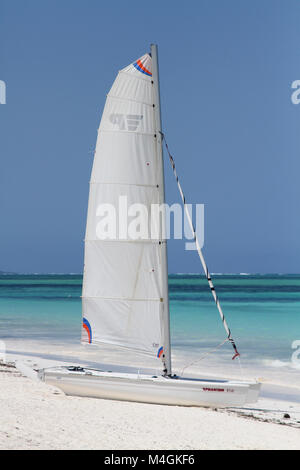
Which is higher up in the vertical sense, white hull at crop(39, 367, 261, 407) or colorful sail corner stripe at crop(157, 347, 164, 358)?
colorful sail corner stripe at crop(157, 347, 164, 358)

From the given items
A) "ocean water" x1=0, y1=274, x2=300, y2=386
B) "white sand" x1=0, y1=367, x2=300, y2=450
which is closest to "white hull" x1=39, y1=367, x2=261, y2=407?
"white sand" x1=0, y1=367, x2=300, y2=450

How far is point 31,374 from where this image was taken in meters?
15.7

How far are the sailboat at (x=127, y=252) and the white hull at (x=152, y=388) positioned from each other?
3 cm

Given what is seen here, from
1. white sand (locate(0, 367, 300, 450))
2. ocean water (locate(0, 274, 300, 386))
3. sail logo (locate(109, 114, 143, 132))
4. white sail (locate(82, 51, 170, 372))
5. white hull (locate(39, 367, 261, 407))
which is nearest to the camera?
white sand (locate(0, 367, 300, 450))

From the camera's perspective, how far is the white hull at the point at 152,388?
1445cm

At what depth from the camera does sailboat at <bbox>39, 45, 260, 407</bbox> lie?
15531mm

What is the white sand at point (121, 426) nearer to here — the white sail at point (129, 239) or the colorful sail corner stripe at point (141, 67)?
the white sail at point (129, 239)

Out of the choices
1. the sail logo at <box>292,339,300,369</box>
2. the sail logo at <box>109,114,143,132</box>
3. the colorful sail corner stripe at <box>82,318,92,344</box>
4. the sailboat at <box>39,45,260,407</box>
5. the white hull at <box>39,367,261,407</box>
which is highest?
the sail logo at <box>109,114,143,132</box>

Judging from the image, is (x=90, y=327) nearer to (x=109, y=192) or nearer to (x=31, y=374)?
(x=31, y=374)

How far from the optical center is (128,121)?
16.0 meters

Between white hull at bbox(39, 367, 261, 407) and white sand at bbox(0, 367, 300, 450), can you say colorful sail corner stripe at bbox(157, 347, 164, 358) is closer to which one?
white hull at bbox(39, 367, 261, 407)

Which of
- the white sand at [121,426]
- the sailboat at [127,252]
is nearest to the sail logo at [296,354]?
the white sand at [121,426]

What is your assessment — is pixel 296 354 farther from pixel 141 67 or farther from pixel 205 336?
pixel 141 67
